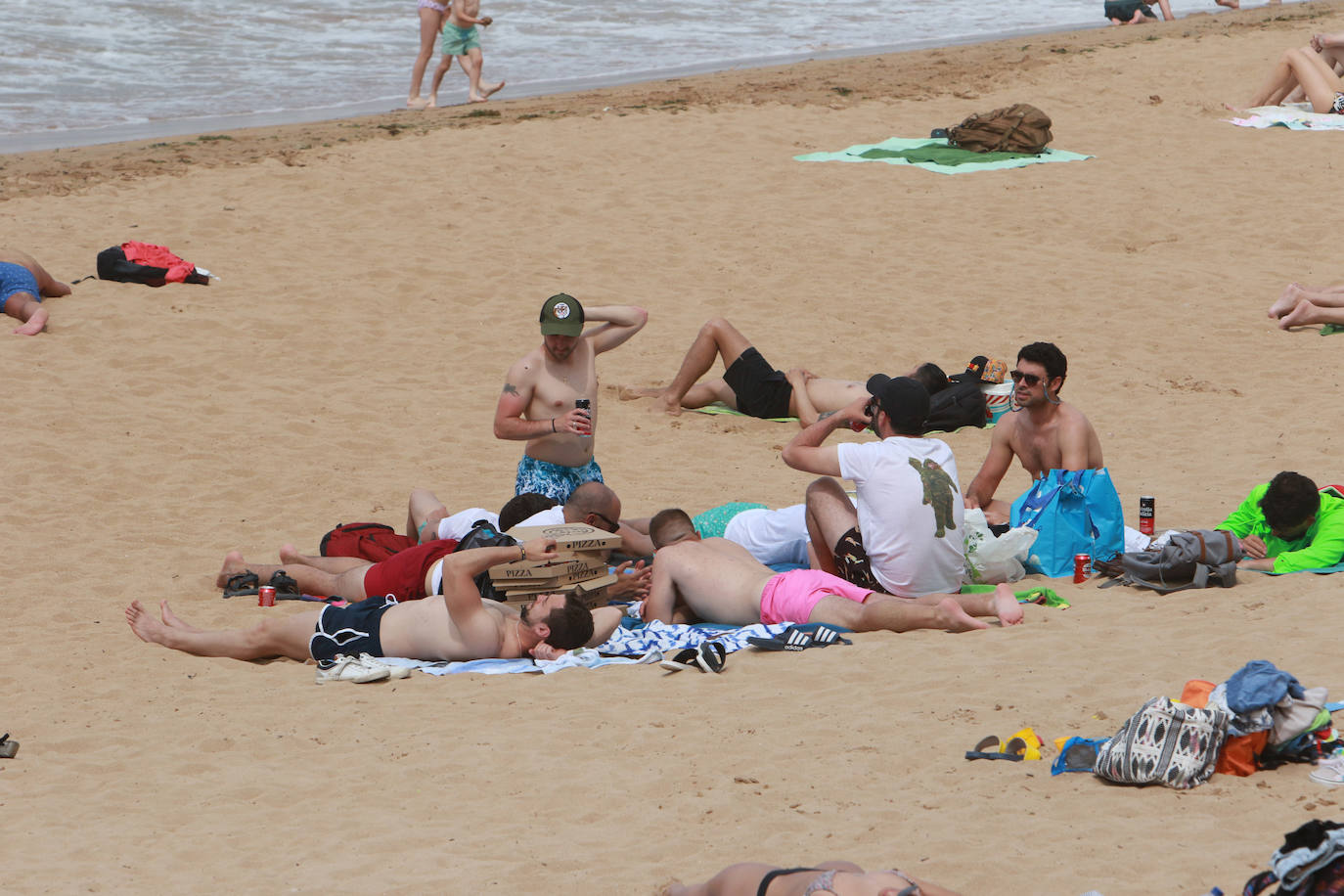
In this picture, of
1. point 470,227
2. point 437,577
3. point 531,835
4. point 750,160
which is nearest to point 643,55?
point 750,160

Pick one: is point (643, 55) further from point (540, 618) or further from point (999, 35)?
point (540, 618)

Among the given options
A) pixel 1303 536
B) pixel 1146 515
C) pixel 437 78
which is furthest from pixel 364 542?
pixel 437 78

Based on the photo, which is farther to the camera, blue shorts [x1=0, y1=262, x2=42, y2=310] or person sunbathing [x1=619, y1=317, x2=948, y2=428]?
blue shorts [x1=0, y1=262, x2=42, y2=310]

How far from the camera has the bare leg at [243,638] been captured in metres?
6.39

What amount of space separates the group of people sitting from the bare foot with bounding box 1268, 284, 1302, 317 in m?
4.60

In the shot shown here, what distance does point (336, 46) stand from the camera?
23.6m

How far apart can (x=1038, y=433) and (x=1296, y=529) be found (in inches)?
49.4

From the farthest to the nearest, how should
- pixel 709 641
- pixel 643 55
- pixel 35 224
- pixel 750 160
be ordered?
pixel 643 55
pixel 750 160
pixel 35 224
pixel 709 641

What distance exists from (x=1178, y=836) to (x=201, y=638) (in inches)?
162

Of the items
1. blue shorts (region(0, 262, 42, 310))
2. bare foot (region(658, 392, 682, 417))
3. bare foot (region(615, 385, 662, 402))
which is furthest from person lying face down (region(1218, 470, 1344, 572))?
blue shorts (region(0, 262, 42, 310))

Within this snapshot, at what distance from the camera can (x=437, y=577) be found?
6.65 metres

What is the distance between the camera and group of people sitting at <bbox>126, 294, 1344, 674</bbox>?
625 centimetres

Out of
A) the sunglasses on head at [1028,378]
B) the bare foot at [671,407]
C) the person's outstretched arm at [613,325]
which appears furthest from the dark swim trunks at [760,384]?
the sunglasses on head at [1028,378]

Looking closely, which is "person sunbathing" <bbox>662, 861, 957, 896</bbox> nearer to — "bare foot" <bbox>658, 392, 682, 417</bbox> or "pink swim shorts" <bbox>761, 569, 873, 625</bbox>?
"pink swim shorts" <bbox>761, 569, 873, 625</bbox>
